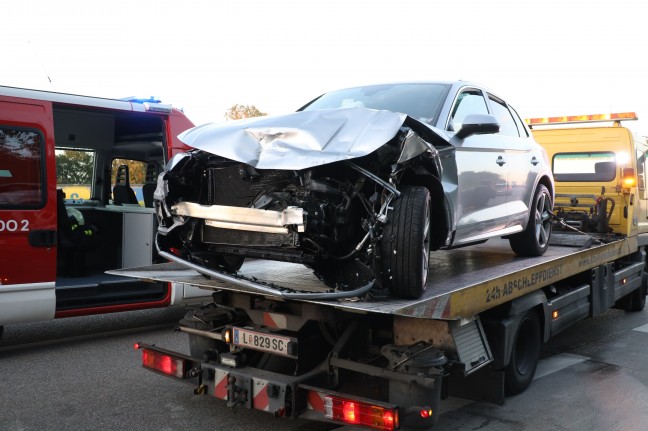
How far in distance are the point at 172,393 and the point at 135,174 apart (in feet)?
14.5

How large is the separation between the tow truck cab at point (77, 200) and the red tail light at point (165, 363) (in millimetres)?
1873

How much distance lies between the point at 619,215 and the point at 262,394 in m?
6.30

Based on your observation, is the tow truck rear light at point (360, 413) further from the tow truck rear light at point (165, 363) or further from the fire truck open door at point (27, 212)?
the fire truck open door at point (27, 212)

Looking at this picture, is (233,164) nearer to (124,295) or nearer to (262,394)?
(262,394)

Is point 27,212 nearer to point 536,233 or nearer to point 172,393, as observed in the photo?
point 172,393

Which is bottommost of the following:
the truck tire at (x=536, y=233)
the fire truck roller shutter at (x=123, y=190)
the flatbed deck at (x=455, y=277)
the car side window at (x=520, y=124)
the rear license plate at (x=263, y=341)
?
the rear license plate at (x=263, y=341)

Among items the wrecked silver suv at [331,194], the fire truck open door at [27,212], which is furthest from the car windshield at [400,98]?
the fire truck open door at [27,212]

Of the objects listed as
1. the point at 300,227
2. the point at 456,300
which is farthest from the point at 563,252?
the point at 300,227

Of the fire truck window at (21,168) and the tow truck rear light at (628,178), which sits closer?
the fire truck window at (21,168)

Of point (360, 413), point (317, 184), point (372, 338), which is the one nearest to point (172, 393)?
point (372, 338)

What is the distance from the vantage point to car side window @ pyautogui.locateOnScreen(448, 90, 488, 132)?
5273 mm

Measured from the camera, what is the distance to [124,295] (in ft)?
23.4

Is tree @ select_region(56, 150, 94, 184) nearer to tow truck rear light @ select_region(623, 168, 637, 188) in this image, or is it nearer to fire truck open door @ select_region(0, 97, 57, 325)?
fire truck open door @ select_region(0, 97, 57, 325)

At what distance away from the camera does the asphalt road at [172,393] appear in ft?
15.5
